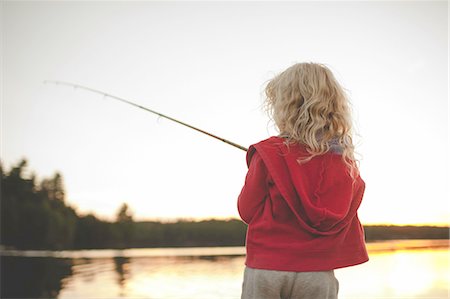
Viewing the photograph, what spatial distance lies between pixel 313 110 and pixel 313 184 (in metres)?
0.24

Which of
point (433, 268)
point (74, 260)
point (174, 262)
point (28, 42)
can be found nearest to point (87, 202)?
point (74, 260)

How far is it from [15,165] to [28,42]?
3239 mm

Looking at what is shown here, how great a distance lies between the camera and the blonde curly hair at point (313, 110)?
1689 millimetres

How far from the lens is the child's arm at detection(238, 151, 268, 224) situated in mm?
1662

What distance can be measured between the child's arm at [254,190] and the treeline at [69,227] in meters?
8.60

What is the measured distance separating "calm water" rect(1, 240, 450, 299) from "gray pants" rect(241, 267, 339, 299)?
12.1 feet

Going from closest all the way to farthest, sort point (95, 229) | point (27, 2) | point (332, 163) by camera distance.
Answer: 1. point (332, 163)
2. point (27, 2)
3. point (95, 229)

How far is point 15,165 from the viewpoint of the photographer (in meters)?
9.91

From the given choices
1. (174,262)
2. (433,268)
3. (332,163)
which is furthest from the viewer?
(174,262)

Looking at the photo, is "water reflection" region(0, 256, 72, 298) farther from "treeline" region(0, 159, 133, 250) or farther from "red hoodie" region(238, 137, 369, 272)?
"red hoodie" region(238, 137, 369, 272)

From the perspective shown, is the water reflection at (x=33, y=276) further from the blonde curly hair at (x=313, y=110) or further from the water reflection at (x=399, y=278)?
the blonde curly hair at (x=313, y=110)

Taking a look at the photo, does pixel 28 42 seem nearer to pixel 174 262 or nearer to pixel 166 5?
pixel 166 5

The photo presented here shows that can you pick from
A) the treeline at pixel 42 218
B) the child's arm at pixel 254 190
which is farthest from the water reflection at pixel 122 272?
the child's arm at pixel 254 190

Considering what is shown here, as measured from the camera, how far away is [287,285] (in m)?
1.61
